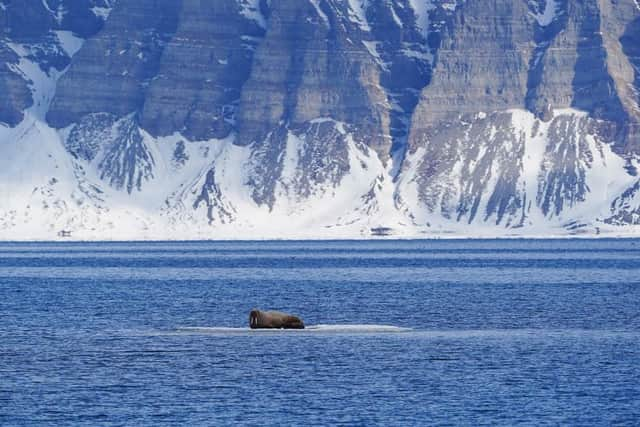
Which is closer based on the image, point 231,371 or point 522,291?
point 231,371

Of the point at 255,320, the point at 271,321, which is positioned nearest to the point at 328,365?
the point at 271,321

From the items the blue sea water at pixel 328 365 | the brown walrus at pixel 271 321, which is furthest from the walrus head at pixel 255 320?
the blue sea water at pixel 328 365

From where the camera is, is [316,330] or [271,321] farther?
[271,321]

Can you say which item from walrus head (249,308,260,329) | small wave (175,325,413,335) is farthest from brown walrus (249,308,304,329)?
small wave (175,325,413,335)

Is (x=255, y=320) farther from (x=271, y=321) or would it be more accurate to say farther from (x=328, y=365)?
(x=328, y=365)

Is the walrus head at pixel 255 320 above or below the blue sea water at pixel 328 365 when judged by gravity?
above

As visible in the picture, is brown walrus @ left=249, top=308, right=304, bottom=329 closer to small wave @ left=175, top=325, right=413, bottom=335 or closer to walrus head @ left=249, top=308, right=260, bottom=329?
walrus head @ left=249, top=308, right=260, bottom=329

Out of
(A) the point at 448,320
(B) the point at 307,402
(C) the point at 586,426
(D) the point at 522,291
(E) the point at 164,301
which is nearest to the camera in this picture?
(C) the point at 586,426

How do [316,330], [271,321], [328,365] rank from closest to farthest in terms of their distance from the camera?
[328,365], [316,330], [271,321]

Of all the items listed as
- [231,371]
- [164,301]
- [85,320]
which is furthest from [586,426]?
[164,301]

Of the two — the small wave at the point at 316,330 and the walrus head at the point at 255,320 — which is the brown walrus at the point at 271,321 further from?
the small wave at the point at 316,330

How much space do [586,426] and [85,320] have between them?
62.7 m

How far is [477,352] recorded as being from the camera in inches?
4370

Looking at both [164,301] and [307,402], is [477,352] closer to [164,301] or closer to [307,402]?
[307,402]
